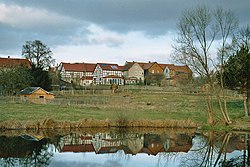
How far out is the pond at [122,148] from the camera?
52.5 feet

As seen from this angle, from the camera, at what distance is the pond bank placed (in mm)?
25141

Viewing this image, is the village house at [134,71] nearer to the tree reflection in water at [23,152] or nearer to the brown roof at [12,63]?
the brown roof at [12,63]

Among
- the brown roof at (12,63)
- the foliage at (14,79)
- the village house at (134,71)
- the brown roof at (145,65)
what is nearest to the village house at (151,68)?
the brown roof at (145,65)

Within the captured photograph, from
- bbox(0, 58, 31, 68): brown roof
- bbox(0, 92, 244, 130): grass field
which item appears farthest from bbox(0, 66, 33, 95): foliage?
bbox(0, 92, 244, 130): grass field

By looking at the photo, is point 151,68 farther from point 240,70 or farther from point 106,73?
point 240,70

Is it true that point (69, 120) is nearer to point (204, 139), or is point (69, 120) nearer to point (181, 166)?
point (204, 139)

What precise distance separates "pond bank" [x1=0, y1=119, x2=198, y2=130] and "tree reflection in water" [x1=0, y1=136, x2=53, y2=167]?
130 inches

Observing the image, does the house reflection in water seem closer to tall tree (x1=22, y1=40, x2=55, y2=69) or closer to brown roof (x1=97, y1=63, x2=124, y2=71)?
tall tree (x1=22, y1=40, x2=55, y2=69)

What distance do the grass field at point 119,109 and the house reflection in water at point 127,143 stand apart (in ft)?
14.7

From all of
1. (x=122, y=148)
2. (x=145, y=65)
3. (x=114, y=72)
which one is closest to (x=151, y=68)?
(x=145, y=65)

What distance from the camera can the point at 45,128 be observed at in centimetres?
2602

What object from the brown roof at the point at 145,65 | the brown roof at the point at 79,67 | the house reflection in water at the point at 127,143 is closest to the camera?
the house reflection in water at the point at 127,143

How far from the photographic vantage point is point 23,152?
58.3ft

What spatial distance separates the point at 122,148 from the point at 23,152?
236 inches
